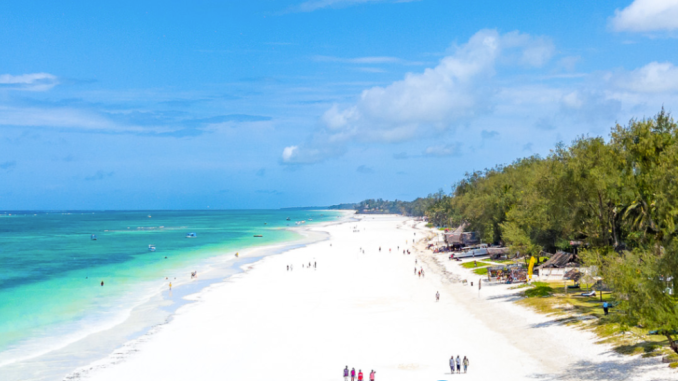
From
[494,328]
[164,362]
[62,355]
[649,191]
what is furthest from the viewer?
[494,328]

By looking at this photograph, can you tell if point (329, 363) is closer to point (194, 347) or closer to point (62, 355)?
point (194, 347)

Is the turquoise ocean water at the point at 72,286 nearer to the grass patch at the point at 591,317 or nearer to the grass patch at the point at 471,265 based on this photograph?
the grass patch at the point at 591,317

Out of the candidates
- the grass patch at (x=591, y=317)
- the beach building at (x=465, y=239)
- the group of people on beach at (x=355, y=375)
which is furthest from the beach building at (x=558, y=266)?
the beach building at (x=465, y=239)

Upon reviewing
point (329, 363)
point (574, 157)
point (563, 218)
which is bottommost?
point (329, 363)

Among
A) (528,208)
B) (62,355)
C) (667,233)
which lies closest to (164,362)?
(62,355)

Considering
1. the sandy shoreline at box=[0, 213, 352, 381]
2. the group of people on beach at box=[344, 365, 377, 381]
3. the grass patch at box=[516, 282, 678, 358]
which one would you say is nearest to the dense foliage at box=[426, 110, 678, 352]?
the grass patch at box=[516, 282, 678, 358]
